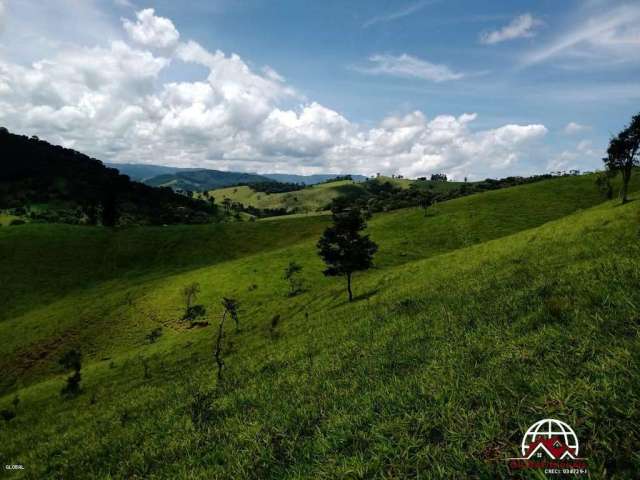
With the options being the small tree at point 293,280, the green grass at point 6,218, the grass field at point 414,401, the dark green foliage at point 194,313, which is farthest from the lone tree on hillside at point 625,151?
the green grass at point 6,218

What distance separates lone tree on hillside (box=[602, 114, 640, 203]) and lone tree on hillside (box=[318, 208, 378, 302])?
151 feet

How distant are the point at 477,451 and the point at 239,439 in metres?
5.68

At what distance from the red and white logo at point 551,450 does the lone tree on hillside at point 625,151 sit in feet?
226

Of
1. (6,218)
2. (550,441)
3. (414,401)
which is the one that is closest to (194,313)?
(414,401)

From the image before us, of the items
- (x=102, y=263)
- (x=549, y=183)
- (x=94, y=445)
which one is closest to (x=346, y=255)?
(x=94, y=445)

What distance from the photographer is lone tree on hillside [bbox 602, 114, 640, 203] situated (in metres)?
55.8

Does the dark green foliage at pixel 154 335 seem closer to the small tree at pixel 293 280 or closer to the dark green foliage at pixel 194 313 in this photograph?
the dark green foliage at pixel 194 313

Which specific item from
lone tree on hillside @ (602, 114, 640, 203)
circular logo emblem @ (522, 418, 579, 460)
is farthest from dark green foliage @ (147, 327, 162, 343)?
lone tree on hillside @ (602, 114, 640, 203)

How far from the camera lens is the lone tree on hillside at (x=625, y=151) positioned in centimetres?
5581

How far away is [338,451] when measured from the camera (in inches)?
258

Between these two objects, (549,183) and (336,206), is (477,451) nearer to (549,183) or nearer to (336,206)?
(336,206)

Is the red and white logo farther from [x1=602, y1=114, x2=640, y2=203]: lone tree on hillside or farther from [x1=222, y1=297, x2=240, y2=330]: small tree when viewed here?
[x1=602, y1=114, x2=640, y2=203]: lone tree on hillside

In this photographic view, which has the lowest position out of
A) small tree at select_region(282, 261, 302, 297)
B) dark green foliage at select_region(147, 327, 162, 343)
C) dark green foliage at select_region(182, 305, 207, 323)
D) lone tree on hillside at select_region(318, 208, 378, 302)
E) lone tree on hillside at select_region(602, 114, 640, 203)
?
dark green foliage at select_region(147, 327, 162, 343)

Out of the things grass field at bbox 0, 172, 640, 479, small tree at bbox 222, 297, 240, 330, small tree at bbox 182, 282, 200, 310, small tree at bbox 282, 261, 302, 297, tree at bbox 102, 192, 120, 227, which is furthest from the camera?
tree at bbox 102, 192, 120, 227
